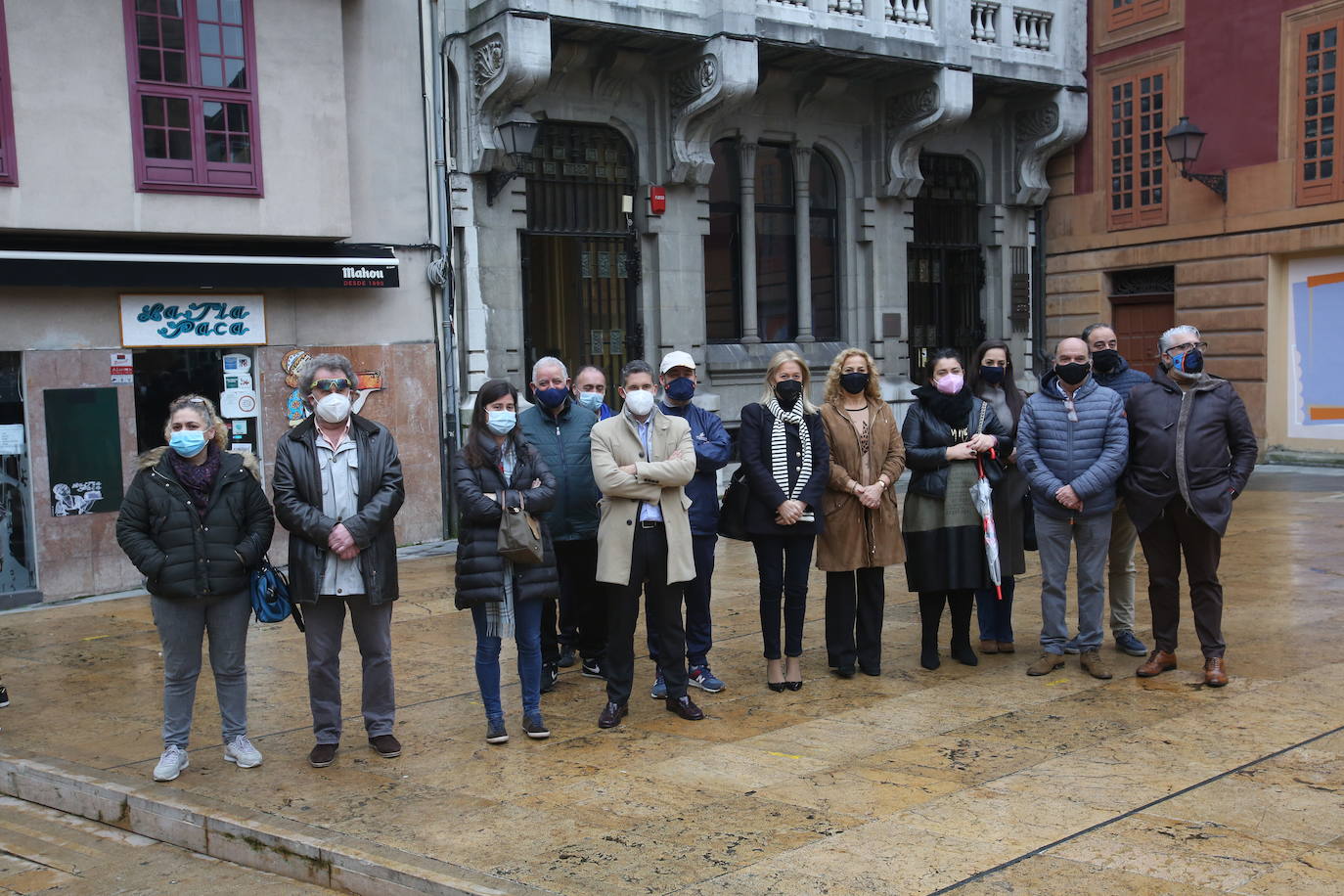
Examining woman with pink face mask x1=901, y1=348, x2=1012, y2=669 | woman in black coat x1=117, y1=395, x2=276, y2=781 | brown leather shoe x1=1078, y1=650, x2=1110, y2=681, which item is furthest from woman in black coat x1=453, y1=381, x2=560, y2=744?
brown leather shoe x1=1078, y1=650, x2=1110, y2=681

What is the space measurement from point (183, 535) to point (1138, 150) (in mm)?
17457

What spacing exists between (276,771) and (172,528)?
4.23 ft

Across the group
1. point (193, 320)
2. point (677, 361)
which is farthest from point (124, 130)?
point (677, 361)

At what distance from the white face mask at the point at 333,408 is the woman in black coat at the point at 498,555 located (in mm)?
626

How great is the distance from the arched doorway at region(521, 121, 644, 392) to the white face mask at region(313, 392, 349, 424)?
9.85m

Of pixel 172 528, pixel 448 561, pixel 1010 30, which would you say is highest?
pixel 1010 30

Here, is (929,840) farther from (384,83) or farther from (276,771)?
(384,83)

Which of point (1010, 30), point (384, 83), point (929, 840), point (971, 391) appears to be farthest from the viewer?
point (1010, 30)

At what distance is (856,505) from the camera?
7.48 meters

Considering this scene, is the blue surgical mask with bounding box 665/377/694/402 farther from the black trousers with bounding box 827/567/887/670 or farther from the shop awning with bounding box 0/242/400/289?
the shop awning with bounding box 0/242/400/289

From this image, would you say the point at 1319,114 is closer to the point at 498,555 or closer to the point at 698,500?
the point at 698,500

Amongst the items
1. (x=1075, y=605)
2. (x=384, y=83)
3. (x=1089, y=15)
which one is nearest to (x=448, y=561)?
(x=384, y=83)

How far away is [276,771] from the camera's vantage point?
6219 millimetres

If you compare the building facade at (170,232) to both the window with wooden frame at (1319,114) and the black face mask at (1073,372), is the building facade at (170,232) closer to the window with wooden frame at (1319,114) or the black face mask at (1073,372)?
the black face mask at (1073,372)
